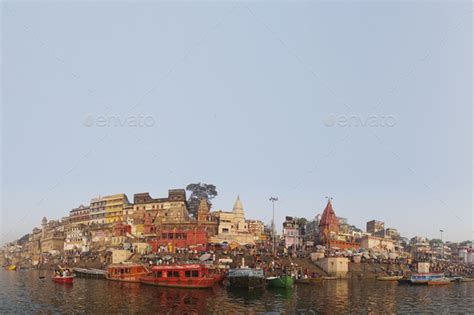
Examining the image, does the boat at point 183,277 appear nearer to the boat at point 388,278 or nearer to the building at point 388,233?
the boat at point 388,278

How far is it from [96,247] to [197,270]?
42117 mm

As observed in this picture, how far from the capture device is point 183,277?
153 ft

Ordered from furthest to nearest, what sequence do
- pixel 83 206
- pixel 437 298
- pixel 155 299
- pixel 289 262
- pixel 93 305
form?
1. pixel 83 206
2. pixel 289 262
3. pixel 437 298
4. pixel 155 299
5. pixel 93 305

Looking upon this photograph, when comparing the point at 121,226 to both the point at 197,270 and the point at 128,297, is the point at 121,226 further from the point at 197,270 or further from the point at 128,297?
the point at 128,297

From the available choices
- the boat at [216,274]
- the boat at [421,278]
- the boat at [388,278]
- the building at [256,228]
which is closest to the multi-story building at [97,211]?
the building at [256,228]

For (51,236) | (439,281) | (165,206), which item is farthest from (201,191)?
(439,281)

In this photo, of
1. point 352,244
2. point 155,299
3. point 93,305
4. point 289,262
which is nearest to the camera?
point 93,305

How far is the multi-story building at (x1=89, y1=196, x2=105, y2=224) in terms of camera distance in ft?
313

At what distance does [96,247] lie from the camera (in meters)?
82.9

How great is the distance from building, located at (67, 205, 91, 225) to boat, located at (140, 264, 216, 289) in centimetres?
5349

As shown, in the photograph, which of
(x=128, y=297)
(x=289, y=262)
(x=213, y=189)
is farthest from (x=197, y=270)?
(x=213, y=189)

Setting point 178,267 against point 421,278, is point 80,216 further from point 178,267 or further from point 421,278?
point 421,278

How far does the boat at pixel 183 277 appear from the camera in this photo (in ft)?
149

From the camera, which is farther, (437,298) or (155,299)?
(437,298)
